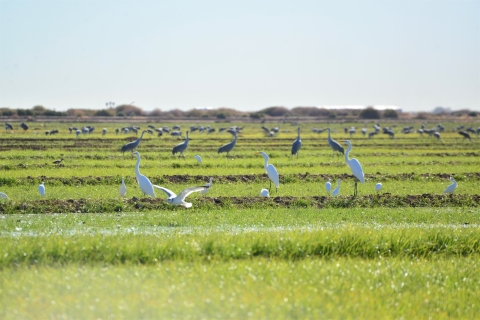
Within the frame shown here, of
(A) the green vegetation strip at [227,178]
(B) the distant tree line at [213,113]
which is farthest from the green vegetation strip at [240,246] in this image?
(B) the distant tree line at [213,113]

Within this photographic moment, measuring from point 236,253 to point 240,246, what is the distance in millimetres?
235

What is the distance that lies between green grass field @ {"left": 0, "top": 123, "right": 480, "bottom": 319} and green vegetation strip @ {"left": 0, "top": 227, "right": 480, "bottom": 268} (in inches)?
1.0

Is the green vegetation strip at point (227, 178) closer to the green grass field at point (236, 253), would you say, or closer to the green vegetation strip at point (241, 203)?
the green grass field at point (236, 253)

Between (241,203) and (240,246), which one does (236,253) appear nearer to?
(240,246)

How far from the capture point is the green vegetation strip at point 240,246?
10.2 metres

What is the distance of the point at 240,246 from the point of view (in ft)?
36.2

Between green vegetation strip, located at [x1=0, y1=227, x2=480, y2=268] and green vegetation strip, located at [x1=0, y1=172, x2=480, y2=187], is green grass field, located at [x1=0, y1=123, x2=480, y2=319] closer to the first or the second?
green vegetation strip, located at [x1=0, y1=227, x2=480, y2=268]

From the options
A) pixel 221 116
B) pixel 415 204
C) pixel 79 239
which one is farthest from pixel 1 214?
pixel 221 116

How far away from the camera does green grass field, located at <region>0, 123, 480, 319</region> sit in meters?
8.12

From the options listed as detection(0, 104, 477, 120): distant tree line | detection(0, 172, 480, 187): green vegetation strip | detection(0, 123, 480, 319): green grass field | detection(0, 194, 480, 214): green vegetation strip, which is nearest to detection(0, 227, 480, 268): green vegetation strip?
detection(0, 123, 480, 319): green grass field

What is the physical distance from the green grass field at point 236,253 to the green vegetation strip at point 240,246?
3 cm

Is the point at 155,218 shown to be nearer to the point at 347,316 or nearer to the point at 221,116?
the point at 347,316

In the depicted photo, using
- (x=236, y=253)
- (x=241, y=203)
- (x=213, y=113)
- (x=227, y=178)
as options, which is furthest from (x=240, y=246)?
(x=213, y=113)

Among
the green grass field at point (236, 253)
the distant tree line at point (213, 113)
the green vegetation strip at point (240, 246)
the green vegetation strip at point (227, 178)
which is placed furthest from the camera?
the distant tree line at point (213, 113)
